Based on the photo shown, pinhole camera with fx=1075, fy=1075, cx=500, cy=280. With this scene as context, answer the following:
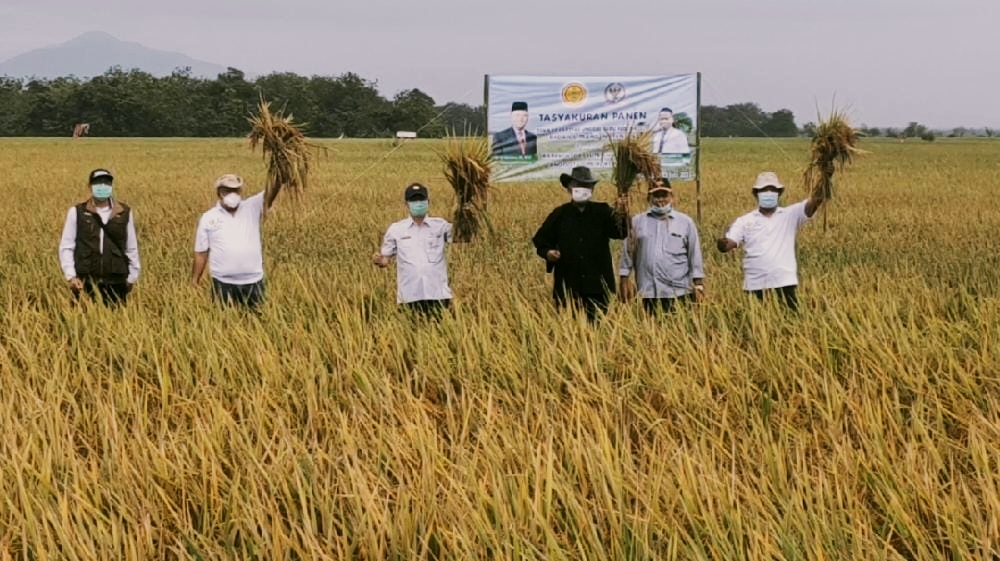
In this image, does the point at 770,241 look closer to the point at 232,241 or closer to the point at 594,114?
the point at 232,241

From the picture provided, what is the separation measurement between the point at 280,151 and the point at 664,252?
105 inches

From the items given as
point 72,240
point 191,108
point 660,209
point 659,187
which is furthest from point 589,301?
point 191,108

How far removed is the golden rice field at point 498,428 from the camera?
3262 millimetres

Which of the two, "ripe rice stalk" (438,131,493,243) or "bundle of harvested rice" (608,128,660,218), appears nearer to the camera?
"bundle of harvested rice" (608,128,660,218)

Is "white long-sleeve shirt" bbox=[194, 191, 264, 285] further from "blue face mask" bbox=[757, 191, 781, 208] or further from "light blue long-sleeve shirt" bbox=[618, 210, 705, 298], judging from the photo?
"blue face mask" bbox=[757, 191, 781, 208]

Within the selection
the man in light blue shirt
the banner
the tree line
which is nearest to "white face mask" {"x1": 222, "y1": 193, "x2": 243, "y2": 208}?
the man in light blue shirt

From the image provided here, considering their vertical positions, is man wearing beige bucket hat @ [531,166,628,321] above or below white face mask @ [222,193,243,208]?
below

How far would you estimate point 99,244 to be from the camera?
7.25 meters

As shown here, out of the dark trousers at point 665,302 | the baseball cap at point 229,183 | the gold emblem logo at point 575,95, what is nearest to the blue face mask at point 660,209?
the dark trousers at point 665,302

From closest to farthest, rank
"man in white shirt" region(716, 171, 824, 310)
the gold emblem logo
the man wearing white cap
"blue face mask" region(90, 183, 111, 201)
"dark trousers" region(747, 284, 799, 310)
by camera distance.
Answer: "dark trousers" region(747, 284, 799, 310), "man in white shirt" region(716, 171, 824, 310), "blue face mask" region(90, 183, 111, 201), the man wearing white cap, the gold emblem logo

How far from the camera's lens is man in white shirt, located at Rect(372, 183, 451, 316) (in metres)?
6.82

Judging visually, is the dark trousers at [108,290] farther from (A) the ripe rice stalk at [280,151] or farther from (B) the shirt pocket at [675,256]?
(B) the shirt pocket at [675,256]

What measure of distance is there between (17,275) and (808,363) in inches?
279

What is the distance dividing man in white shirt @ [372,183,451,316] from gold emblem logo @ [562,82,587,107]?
517cm
